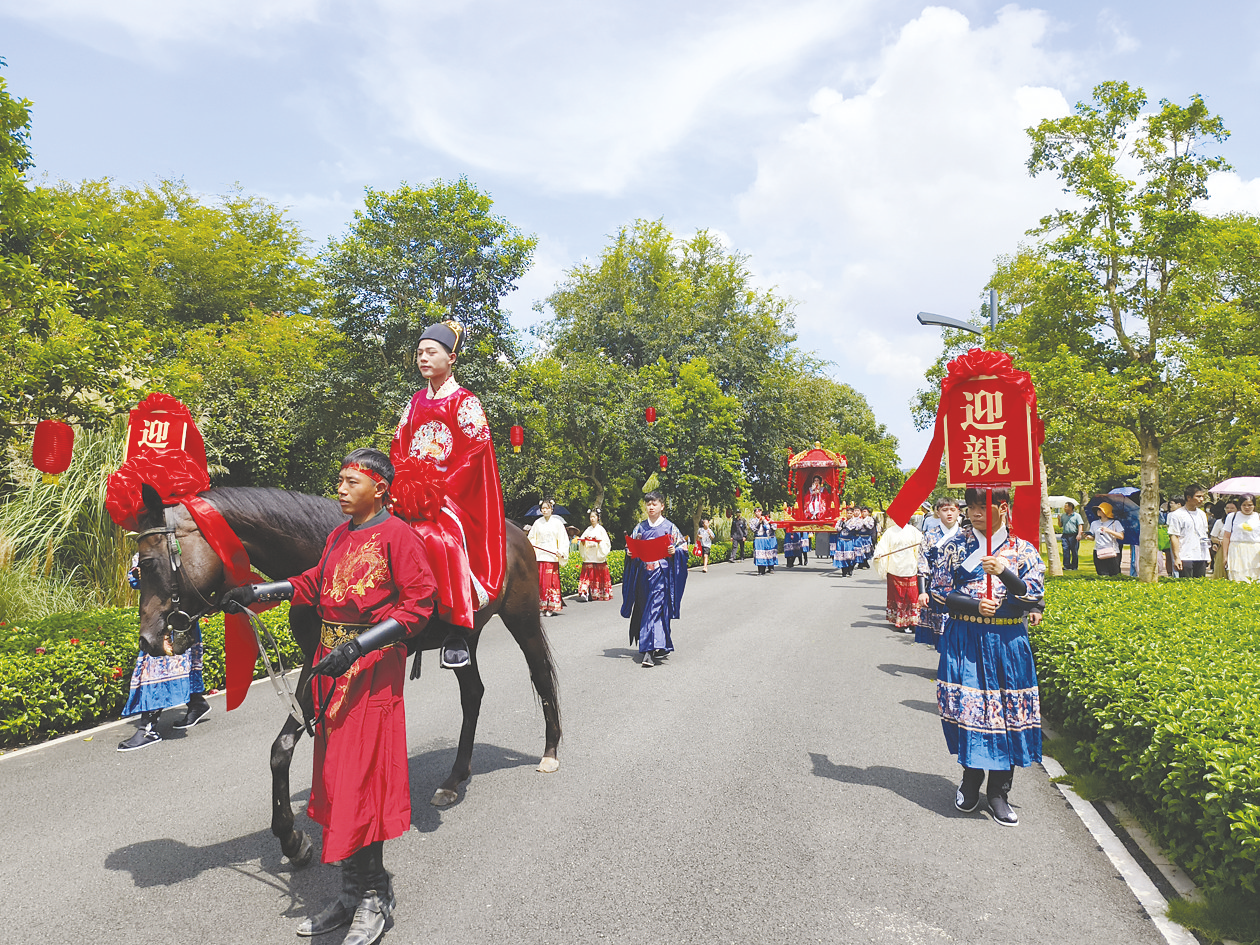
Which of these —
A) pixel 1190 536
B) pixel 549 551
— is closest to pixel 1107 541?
pixel 1190 536

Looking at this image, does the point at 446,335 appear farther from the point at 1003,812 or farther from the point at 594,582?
the point at 594,582

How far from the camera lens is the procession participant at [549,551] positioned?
13.2 meters

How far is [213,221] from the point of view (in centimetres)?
3250

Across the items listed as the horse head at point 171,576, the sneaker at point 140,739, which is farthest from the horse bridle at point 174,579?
the sneaker at point 140,739

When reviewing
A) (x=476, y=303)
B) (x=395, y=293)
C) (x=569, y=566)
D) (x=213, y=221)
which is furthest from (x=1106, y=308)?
(x=213, y=221)

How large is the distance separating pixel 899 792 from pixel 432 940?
2986 millimetres

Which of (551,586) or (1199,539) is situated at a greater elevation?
(1199,539)

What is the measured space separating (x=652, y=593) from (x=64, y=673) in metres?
5.47

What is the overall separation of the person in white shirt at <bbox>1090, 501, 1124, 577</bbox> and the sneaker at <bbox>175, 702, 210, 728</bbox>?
44.5 feet

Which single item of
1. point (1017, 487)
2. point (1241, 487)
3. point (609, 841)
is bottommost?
point (609, 841)

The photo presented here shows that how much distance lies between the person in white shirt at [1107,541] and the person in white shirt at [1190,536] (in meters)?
0.86

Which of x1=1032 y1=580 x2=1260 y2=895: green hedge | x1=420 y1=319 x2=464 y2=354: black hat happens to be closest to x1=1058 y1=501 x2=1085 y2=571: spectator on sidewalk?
x1=1032 y1=580 x2=1260 y2=895: green hedge

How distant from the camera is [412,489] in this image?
3.61 meters

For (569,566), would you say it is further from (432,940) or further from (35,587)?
(432,940)
